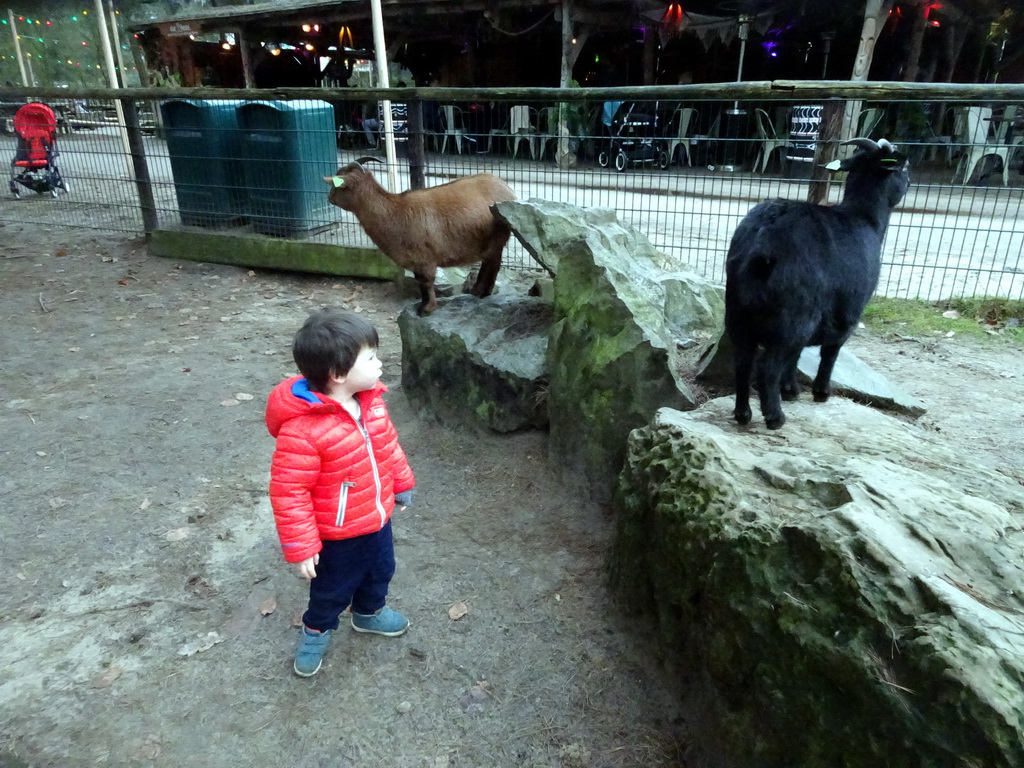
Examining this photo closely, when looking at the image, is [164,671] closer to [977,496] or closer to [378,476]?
[378,476]

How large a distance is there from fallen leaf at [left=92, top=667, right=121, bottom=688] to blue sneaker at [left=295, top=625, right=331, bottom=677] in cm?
69

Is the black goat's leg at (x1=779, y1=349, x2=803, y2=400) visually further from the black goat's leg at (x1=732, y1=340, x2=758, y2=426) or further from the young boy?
the young boy

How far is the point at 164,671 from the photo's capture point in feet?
8.66

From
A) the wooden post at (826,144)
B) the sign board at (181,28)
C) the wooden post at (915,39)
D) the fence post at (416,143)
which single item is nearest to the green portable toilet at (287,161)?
the fence post at (416,143)

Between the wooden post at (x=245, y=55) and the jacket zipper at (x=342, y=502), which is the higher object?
the wooden post at (x=245, y=55)

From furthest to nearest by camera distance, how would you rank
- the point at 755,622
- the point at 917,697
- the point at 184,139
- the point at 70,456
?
the point at 184,139
the point at 70,456
the point at 755,622
the point at 917,697

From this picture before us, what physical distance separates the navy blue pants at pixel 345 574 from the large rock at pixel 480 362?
1.66 metres

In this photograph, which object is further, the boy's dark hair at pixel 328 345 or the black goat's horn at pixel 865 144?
the black goat's horn at pixel 865 144


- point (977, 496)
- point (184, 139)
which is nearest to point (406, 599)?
point (977, 496)

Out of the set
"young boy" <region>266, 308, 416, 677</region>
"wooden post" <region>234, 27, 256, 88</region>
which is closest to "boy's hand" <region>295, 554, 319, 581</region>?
"young boy" <region>266, 308, 416, 677</region>

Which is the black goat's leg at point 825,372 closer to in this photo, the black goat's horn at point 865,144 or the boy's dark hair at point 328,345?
the black goat's horn at point 865,144

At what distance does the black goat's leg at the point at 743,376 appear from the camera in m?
2.83

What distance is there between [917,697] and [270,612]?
2467 mm

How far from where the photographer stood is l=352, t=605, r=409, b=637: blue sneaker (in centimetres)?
281
